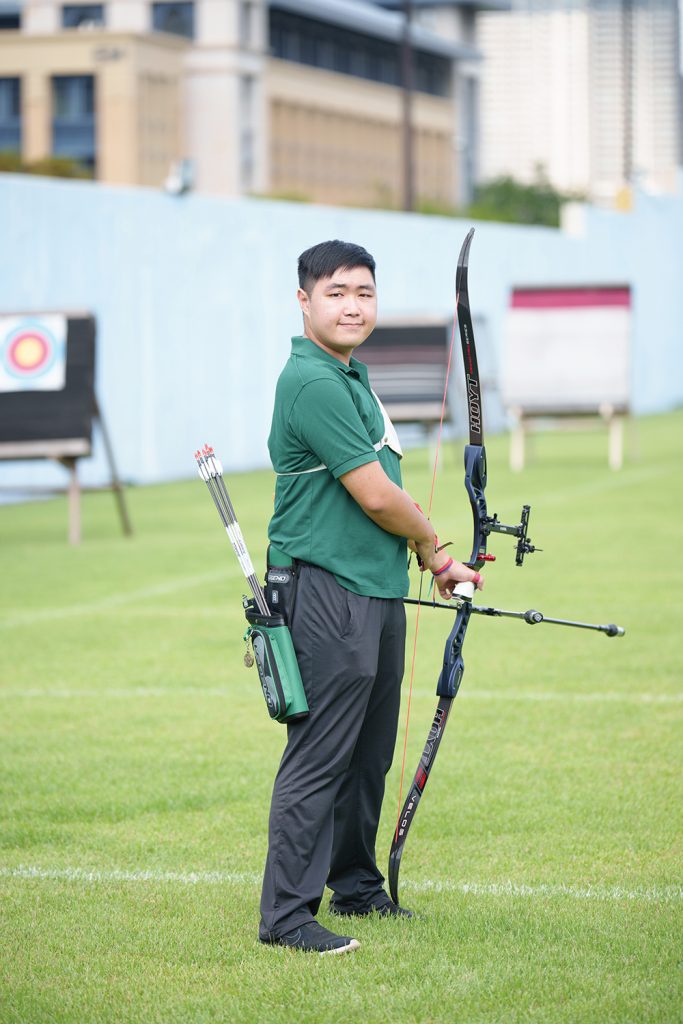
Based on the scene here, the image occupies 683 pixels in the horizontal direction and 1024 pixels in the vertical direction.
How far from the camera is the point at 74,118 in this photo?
8762 cm

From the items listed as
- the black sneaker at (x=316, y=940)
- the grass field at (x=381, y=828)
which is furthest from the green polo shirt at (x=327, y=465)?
the grass field at (x=381, y=828)

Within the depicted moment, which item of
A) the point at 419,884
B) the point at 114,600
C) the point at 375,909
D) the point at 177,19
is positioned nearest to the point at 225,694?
the point at 419,884

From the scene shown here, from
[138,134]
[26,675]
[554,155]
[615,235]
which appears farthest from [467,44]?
[26,675]

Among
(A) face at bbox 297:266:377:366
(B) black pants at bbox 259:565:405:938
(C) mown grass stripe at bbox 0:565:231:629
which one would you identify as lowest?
(C) mown grass stripe at bbox 0:565:231:629

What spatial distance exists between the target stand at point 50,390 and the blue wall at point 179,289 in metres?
3.25

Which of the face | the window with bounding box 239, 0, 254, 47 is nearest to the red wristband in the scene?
the face

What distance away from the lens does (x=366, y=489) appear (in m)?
4.16

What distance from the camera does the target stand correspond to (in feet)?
42.4

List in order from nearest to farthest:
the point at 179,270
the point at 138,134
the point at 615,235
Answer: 1. the point at 179,270
2. the point at 615,235
3. the point at 138,134

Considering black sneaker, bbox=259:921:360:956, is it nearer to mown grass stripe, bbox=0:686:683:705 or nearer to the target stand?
mown grass stripe, bbox=0:686:683:705

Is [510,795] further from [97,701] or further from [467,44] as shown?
[467,44]

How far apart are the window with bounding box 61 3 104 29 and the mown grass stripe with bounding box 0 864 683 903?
88361mm

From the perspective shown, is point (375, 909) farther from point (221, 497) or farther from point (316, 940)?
point (221, 497)

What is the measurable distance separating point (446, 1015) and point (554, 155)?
7879 inches
